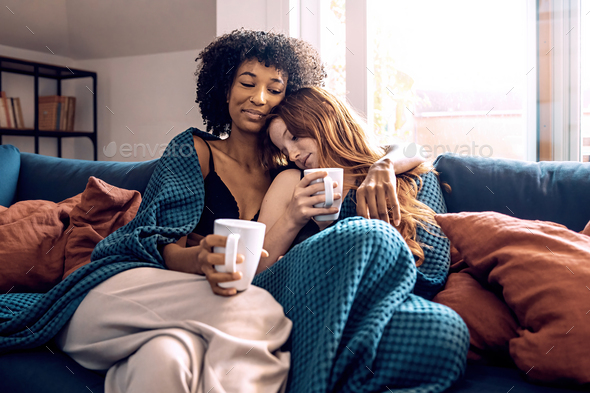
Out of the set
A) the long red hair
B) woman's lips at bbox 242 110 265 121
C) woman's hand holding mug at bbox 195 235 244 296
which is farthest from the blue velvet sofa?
woman's lips at bbox 242 110 265 121

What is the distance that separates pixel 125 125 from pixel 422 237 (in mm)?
2791

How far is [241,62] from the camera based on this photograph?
4.61ft

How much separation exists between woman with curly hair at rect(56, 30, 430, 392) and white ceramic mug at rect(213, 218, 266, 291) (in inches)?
0.6

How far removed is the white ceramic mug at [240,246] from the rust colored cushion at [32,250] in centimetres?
89

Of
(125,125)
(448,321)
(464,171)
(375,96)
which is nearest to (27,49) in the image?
(125,125)

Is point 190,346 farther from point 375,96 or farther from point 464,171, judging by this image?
point 375,96

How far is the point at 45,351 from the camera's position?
972mm

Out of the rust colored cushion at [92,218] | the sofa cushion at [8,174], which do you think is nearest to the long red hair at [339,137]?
the rust colored cushion at [92,218]

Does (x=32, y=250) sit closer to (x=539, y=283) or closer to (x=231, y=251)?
(x=231, y=251)

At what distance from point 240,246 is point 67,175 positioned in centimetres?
139

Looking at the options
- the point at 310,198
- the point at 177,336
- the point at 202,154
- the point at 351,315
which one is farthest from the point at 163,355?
the point at 202,154

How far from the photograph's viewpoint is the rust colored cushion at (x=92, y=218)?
138 centimetres

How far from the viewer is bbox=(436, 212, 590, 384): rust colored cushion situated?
71 centimetres

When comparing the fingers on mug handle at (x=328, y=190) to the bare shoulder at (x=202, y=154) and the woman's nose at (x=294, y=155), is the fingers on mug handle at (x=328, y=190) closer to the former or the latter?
the woman's nose at (x=294, y=155)
